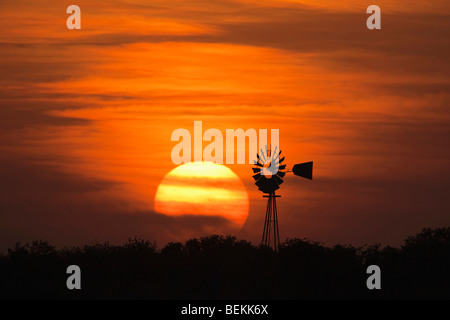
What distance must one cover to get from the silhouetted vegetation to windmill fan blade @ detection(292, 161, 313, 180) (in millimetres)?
3511

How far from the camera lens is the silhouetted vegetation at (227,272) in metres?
38.5

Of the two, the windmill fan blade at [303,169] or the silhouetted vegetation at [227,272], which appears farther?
the windmill fan blade at [303,169]

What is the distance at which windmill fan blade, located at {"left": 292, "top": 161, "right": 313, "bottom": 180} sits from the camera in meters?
42.8

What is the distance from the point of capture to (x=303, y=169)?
4300 centimetres

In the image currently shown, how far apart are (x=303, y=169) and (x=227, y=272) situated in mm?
6708

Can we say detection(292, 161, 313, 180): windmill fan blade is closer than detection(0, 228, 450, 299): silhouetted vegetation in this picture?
No

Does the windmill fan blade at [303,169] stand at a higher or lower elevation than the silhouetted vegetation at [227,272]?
higher

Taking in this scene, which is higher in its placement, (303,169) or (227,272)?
(303,169)

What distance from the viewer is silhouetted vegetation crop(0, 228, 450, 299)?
126 feet

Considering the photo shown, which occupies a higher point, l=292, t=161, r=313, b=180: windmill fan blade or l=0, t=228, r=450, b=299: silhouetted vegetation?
l=292, t=161, r=313, b=180: windmill fan blade

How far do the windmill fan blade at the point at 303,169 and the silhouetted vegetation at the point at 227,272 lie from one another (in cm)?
351

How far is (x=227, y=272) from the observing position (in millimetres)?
40062
